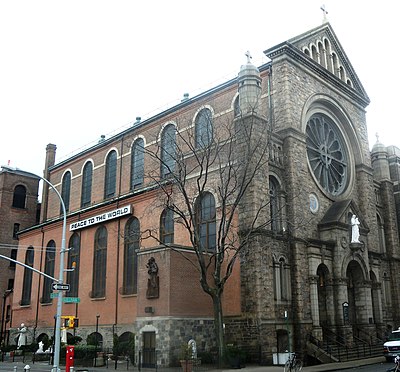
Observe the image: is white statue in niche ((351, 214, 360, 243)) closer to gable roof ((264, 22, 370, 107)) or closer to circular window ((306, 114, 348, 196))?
circular window ((306, 114, 348, 196))

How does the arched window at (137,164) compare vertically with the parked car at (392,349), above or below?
above

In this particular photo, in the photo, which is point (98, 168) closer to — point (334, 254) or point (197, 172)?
point (197, 172)

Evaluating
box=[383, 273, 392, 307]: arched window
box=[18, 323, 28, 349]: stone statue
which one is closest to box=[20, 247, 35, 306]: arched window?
box=[18, 323, 28, 349]: stone statue

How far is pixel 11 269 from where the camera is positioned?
53062 millimetres

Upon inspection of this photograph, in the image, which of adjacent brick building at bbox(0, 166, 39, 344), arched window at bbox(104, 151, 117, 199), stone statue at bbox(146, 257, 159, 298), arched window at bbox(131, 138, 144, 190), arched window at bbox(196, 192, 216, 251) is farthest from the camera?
adjacent brick building at bbox(0, 166, 39, 344)

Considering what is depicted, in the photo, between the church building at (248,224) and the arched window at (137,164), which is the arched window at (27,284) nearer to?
the church building at (248,224)

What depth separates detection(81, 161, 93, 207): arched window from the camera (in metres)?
45.8

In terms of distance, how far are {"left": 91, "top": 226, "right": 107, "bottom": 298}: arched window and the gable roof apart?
61.3 ft

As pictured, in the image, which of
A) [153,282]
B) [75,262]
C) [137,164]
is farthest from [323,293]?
[75,262]

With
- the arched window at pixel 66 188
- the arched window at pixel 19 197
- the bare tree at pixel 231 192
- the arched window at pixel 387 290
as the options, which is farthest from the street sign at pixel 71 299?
the arched window at pixel 19 197

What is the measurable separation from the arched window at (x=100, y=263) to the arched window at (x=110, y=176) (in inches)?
177

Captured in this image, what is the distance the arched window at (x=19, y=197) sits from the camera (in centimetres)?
5553

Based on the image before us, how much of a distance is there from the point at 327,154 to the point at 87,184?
2236 cm

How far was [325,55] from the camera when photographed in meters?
38.4
